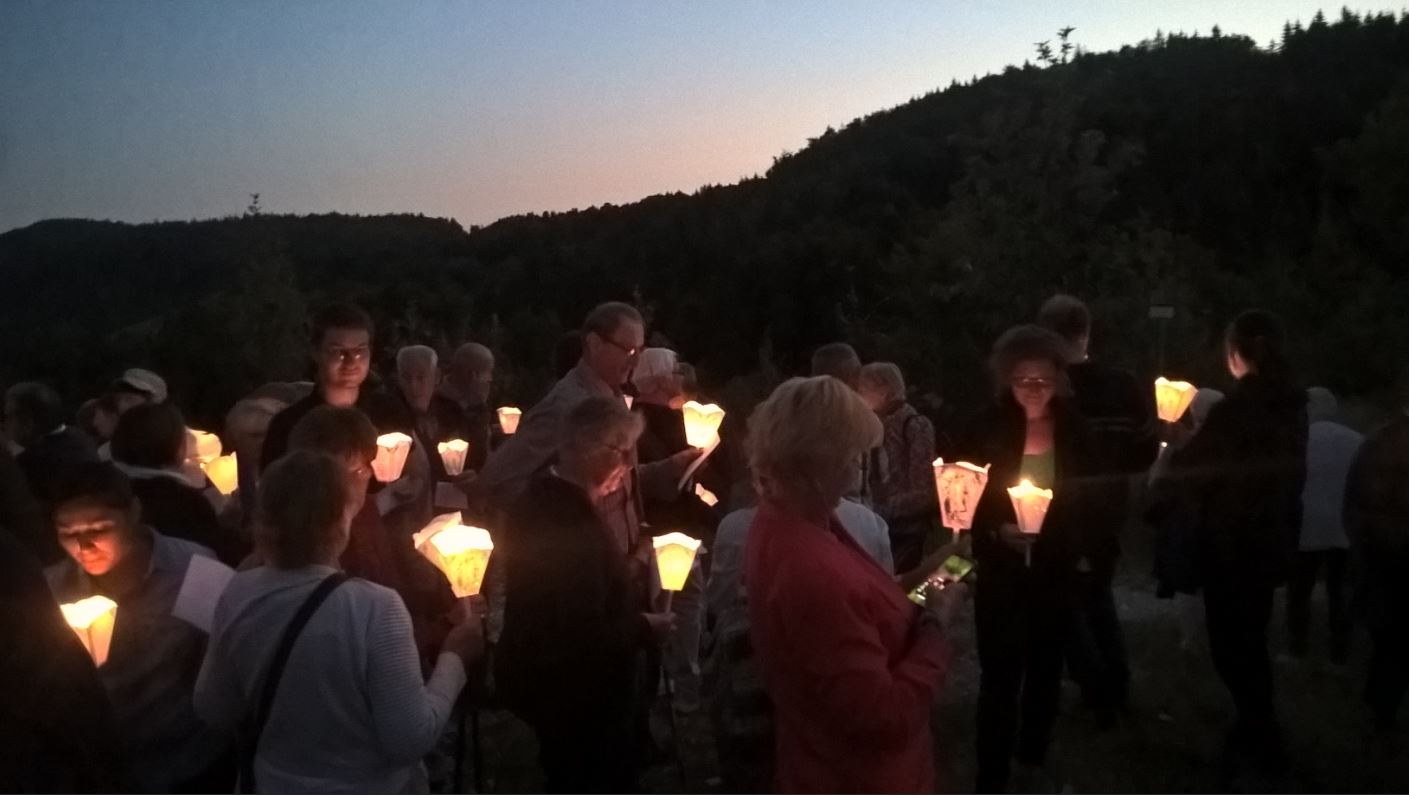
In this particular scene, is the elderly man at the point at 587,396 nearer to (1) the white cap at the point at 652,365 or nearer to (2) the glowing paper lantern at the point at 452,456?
(1) the white cap at the point at 652,365

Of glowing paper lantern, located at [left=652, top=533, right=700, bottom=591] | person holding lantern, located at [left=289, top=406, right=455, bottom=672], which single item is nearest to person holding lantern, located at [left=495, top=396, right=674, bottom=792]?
person holding lantern, located at [left=289, top=406, right=455, bottom=672]

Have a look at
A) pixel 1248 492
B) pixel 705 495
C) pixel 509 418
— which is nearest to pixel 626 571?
pixel 705 495

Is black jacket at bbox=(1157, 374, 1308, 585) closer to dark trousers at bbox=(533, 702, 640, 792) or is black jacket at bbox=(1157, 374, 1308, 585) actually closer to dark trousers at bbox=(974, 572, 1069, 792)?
dark trousers at bbox=(974, 572, 1069, 792)

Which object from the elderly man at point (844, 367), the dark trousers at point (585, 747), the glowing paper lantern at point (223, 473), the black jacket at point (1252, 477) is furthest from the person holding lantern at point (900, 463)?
the glowing paper lantern at point (223, 473)

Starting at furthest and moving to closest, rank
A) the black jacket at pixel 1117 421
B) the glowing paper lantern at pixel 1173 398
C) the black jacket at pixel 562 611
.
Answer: the glowing paper lantern at pixel 1173 398 → the black jacket at pixel 1117 421 → the black jacket at pixel 562 611

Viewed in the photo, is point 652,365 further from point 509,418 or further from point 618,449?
point 509,418

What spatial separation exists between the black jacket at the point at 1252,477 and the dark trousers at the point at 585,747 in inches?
108

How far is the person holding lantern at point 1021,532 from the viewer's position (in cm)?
422

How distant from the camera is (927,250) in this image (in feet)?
53.8

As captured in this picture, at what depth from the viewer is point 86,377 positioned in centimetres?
2273

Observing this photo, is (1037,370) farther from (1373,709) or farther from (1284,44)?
(1284,44)

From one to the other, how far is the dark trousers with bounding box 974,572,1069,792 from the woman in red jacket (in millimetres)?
1763

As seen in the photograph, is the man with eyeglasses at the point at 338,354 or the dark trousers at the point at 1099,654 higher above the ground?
the man with eyeglasses at the point at 338,354

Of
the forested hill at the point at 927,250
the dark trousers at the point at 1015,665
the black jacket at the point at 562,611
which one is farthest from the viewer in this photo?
the forested hill at the point at 927,250
